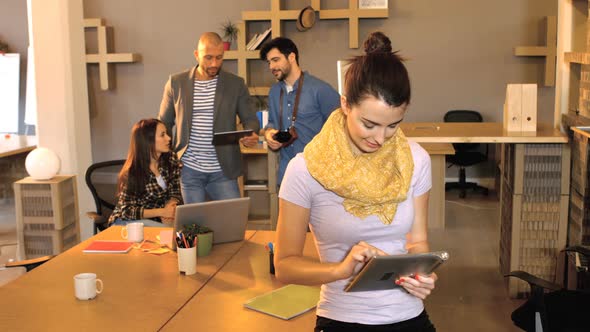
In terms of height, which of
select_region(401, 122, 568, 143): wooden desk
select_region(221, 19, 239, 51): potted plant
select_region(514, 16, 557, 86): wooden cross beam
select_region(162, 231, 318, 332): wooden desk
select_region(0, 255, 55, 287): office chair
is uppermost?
select_region(221, 19, 239, 51): potted plant

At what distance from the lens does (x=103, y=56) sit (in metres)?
8.02

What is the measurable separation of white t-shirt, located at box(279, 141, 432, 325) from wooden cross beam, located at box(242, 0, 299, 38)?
5.77 metres

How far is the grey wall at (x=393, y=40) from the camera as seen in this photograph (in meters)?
7.57

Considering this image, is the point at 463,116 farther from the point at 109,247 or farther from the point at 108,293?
the point at 108,293

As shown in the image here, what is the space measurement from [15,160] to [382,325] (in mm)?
6211

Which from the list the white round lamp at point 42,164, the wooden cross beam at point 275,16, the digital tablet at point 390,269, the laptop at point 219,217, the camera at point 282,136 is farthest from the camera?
the wooden cross beam at point 275,16

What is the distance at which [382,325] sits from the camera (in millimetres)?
1815

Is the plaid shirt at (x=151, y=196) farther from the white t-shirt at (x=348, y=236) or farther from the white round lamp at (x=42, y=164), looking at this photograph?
the white t-shirt at (x=348, y=236)

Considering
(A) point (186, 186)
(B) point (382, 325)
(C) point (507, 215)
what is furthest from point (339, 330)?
(C) point (507, 215)

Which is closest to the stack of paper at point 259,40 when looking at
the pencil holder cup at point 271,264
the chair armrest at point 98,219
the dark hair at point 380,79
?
the chair armrest at point 98,219

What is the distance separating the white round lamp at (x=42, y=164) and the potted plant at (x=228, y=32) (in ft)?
11.3

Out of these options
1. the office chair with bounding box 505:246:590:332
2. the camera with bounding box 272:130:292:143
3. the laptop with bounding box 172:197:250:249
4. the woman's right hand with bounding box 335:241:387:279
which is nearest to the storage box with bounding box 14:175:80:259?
the camera with bounding box 272:130:292:143

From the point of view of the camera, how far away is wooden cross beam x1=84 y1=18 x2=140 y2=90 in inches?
314

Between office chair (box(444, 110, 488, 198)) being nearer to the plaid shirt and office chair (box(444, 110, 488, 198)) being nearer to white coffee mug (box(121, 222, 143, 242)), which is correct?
the plaid shirt
